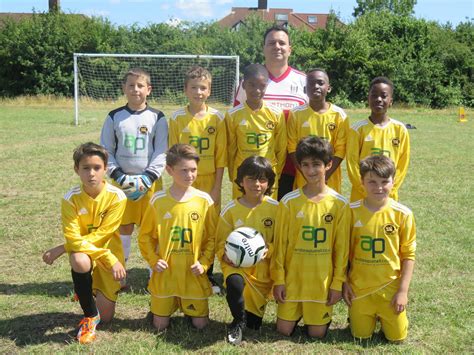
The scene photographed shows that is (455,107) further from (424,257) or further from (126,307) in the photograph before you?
(126,307)

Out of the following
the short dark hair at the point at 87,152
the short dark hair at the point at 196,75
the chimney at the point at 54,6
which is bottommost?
the short dark hair at the point at 87,152

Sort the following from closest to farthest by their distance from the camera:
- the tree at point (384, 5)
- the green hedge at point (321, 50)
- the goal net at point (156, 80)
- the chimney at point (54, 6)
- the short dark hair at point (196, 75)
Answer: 1. the short dark hair at point (196, 75)
2. the goal net at point (156, 80)
3. the green hedge at point (321, 50)
4. the chimney at point (54, 6)
5. the tree at point (384, 5)

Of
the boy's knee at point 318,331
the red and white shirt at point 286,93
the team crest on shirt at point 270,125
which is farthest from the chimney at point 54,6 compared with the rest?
the boy's knee at point 318,331

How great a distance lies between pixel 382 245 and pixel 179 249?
1.40 meters

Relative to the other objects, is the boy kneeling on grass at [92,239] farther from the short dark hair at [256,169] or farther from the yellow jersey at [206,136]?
the short dark hair at [256,169]

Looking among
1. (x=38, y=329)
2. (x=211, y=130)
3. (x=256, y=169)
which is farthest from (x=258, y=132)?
(x=38, y=329)

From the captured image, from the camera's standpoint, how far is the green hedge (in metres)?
26.7

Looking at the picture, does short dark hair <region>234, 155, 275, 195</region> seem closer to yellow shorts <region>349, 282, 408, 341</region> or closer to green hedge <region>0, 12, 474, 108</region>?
yellow shorts <region>349, 282, 408, 341</region>

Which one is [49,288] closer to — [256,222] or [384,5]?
[256,222]

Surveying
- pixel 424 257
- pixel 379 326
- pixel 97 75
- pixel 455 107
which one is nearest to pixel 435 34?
pixel 455 107

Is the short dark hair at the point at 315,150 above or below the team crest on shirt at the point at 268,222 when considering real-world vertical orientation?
above

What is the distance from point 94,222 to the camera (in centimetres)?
368

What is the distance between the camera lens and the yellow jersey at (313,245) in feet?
11.4

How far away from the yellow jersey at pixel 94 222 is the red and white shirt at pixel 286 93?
1468mm
